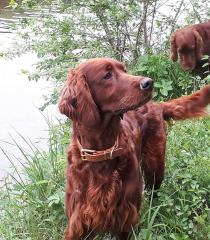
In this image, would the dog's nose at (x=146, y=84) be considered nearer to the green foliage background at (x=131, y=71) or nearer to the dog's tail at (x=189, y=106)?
the green foliage background at (x=131, y=71)

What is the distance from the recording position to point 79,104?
307cm

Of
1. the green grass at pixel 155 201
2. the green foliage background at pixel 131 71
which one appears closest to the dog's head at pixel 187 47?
the green foliage background at pixel 131 71

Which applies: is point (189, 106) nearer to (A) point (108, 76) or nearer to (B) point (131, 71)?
(A) point (108, 76)

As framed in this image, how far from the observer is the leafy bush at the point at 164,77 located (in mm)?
6141

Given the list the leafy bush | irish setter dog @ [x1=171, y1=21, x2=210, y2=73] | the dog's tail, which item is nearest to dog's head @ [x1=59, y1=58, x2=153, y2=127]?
the dog's tail

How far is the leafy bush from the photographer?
6.14 metres

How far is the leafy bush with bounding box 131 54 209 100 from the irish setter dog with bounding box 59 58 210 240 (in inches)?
111

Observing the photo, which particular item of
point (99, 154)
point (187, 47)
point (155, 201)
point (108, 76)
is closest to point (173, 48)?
point (187, 47)

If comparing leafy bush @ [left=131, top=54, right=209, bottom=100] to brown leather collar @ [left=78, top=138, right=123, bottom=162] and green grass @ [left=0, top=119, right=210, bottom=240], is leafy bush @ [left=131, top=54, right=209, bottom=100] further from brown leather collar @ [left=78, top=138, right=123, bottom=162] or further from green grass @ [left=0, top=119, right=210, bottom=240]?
brown leather collar @ [left=78, top=138, right=123, bottom=162]

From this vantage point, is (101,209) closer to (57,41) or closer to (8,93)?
(57,41)

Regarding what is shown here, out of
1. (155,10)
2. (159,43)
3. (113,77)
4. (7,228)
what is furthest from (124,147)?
(159,43)

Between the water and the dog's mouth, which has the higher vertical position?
the dog's mouth

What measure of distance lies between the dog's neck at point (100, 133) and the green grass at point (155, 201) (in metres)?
0.51

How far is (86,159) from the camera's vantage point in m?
3.14
